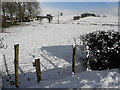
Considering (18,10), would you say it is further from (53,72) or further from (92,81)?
(92,81)

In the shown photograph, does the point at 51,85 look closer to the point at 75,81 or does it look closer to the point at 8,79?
the point at 75,81

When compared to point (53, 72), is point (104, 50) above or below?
above

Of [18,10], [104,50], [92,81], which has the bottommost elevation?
[92,81]

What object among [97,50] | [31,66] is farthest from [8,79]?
[97,50]

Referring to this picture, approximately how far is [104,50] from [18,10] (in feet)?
153

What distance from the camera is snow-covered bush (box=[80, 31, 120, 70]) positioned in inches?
459

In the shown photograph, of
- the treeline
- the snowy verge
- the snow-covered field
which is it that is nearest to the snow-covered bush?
the snow-covered field

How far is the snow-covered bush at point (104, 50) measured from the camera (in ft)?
38.3

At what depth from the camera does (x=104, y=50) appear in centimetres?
1220

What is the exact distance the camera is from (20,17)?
55.3 metres

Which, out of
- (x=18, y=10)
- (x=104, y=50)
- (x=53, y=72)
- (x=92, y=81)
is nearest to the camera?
(x=92, y=81)

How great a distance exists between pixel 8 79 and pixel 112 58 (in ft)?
17.3

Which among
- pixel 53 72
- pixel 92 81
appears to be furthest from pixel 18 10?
pixel 92 81

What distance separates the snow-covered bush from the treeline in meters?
33.2
